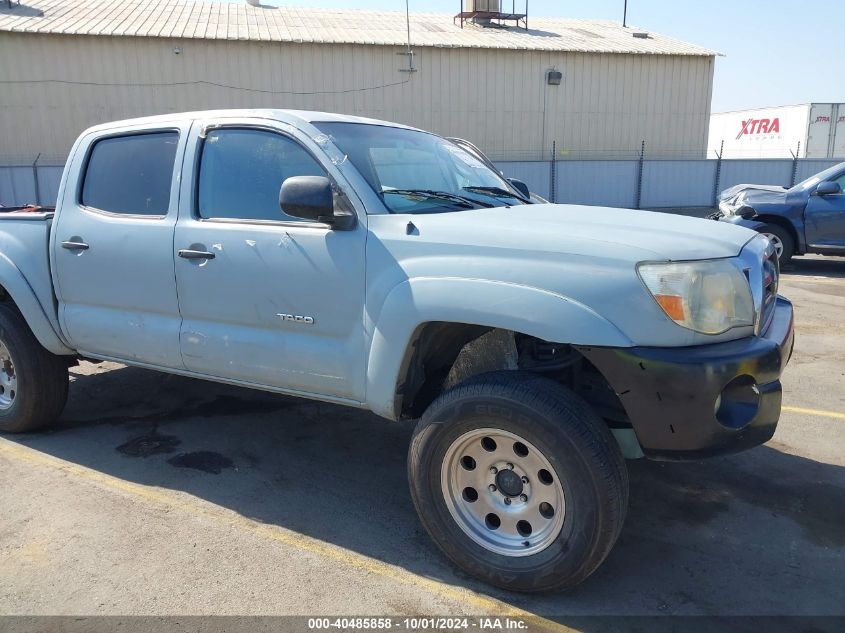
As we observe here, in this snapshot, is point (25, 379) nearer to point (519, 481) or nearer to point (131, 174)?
point (131, 174)

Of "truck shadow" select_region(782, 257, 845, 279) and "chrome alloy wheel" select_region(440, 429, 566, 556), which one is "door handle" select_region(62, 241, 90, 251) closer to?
"chrome alloy wheel" select_region(440, 429, 566, 556)

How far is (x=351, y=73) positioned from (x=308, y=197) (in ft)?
62.2

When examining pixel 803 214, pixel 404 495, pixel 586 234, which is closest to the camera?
pixel 586 234

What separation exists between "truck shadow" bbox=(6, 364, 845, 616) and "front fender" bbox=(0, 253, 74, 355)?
0.70 meters

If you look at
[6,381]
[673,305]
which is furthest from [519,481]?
[6,381]

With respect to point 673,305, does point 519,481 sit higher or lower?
lower

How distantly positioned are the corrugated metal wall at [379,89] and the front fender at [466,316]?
18720 millimetres

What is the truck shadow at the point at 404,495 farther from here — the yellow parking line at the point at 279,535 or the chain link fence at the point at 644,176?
the chain link fence at the point at 644,176

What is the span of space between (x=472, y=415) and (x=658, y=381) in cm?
74

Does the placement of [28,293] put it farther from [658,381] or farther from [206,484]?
[658,381]

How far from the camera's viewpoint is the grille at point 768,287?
2965 millimetres

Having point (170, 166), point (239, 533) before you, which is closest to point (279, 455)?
point (239, 533)

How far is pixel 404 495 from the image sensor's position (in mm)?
3709

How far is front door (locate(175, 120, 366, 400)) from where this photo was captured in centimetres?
311
